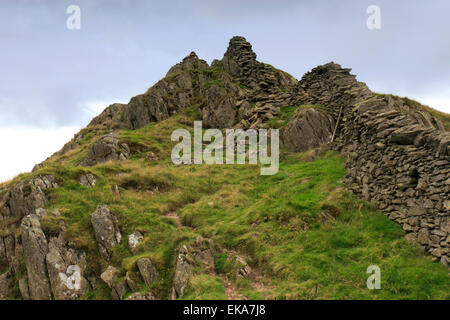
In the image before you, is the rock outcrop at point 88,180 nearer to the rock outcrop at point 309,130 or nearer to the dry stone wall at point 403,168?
the dry stone wall at point 403,168

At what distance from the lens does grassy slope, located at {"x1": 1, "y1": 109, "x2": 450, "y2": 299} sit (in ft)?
35.4

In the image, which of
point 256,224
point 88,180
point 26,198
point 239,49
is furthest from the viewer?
point 239,49

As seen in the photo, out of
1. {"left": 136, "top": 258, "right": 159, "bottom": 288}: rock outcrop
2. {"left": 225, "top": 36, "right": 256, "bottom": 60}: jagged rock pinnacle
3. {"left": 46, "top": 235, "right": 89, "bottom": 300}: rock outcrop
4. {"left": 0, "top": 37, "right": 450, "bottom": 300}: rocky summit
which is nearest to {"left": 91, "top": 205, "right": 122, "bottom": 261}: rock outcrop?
{"left": 0, "top": 37, "right": 450, "bottom": 300}: rocky summit

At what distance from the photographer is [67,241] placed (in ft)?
48.2

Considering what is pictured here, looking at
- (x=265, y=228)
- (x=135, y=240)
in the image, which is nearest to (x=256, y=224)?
(x=265, y=228)

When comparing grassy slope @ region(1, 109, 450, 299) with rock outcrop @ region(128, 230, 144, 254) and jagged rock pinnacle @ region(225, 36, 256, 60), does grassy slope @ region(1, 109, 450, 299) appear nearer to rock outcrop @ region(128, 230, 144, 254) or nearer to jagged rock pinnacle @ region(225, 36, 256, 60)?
rock outcrop @ region(128, 230, 144, 254)

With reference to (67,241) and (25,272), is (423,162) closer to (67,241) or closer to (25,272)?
(67,241)

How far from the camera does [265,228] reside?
1513 cm

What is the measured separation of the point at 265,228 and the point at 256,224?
78 centimetres

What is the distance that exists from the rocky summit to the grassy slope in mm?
61

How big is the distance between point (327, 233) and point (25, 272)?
14.0m

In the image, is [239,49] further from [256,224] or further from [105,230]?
[105,230]

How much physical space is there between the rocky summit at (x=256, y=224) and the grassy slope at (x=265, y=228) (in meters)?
0.06
